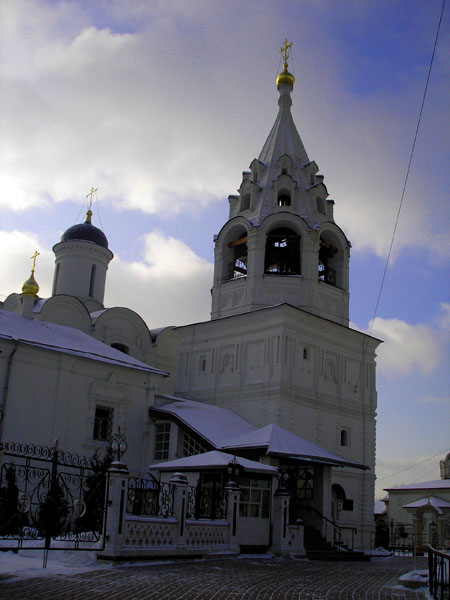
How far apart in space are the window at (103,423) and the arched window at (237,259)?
27.6 ft

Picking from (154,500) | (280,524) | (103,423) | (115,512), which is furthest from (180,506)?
(103,423)

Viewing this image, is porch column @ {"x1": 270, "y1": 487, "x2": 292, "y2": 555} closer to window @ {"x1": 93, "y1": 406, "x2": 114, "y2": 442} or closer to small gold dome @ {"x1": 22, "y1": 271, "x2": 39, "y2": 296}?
window @ {"x1": 93, "y1": 406, "x2": 114, "y2": 442}

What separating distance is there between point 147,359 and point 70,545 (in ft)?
52.3

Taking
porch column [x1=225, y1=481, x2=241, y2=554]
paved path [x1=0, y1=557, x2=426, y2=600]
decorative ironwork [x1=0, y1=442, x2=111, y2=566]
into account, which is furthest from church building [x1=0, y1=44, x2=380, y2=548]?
paved path [x1=0, y1=557, x2=426, y2=600]

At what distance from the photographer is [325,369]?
25031mm

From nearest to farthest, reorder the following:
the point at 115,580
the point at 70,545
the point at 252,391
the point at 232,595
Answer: the point at 232,595 < the point at 115,580 < the point at 70,545 < the point at 252,391

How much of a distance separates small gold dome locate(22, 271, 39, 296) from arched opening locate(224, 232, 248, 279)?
810cm

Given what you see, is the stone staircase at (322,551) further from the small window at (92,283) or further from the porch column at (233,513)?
the small window at (92,283)

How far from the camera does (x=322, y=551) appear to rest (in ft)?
56.4

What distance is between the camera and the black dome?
2977 cm

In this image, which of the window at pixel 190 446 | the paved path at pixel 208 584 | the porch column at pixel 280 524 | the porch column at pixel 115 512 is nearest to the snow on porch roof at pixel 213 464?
the porch column at pixel 280 524

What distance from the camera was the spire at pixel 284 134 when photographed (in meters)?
28.4

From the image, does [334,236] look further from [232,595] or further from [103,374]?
[232,595]

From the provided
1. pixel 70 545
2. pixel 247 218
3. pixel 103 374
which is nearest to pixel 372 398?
pixel 247 218
